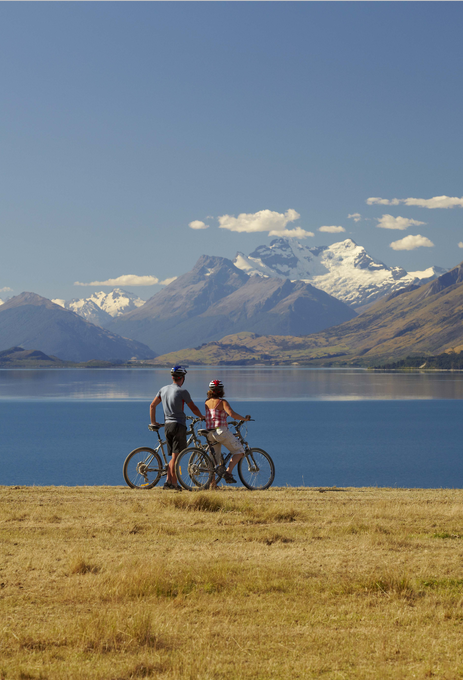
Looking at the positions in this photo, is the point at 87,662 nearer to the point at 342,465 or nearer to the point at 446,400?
the point at 342,465

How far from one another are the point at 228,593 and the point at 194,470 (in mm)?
8954

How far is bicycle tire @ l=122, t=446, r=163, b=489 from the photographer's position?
18859 mm

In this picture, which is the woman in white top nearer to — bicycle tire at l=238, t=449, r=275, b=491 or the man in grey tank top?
the man in grey tank top

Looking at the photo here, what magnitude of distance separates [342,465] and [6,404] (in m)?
104

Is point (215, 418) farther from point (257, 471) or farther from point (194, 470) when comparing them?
point (257, 471)

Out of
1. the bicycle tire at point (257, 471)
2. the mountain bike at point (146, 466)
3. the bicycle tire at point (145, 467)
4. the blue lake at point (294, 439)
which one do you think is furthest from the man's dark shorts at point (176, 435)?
the blue lake at point (294, 439)

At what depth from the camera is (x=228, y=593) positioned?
884 cm

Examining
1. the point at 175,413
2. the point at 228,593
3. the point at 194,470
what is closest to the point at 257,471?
the point at 194,470

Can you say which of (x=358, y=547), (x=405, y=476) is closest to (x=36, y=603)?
(x=358, y=547)

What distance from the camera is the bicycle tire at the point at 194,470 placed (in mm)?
17609

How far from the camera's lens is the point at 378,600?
Result: 28.2 ft

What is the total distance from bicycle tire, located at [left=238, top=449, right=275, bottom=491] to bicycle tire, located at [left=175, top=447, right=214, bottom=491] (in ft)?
3.78

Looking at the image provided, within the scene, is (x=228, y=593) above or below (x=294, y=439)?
above

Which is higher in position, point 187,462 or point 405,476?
point 187,462
